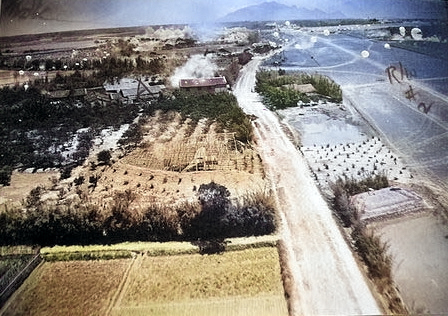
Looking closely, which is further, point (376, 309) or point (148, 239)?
point (148, 239)

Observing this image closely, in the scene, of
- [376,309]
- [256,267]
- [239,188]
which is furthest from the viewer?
[239,188]

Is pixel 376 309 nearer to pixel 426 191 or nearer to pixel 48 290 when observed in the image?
pixel 426 191

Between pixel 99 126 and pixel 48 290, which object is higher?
pixel 99 126

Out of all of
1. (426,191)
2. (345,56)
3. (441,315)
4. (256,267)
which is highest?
(345,56)

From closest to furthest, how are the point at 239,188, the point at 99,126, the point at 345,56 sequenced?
the point at 239,188 < the point at 99,126 < the point at 345,56

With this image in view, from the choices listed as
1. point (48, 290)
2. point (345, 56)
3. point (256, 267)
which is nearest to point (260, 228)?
point (256, 267)
